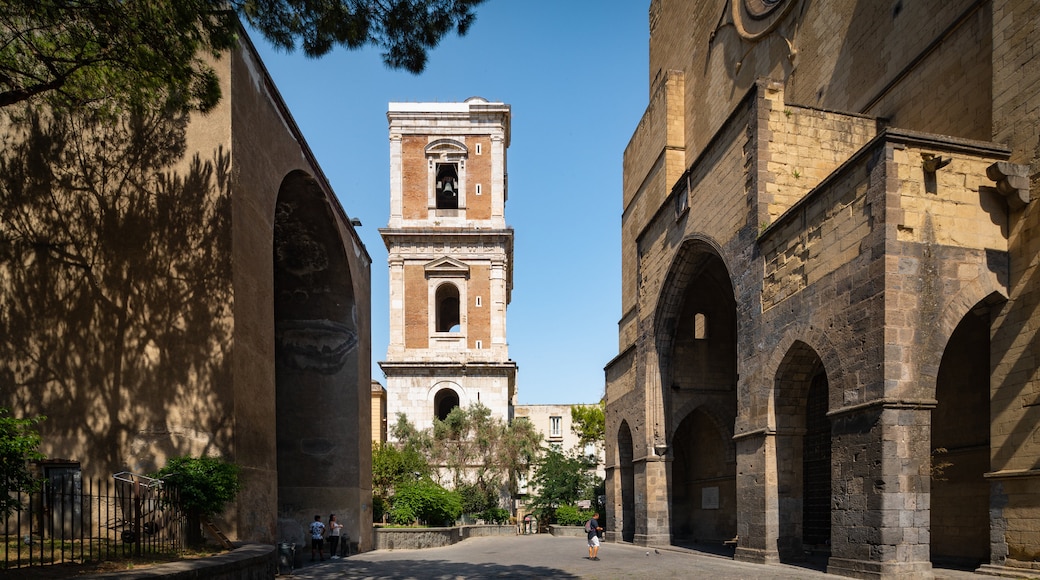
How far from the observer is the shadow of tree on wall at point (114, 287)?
37.0 feet

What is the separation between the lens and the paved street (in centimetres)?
1243

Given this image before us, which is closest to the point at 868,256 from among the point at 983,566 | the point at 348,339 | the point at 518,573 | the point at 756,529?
the point at 983,566

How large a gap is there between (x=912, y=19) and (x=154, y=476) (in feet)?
51.7

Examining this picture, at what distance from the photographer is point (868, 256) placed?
11453mm

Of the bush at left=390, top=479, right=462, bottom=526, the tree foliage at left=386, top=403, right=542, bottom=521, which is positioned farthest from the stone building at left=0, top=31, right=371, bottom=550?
the tree foliage at left=386, top=403, right=542, bottom=521

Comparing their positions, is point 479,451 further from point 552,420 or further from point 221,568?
point 221,568

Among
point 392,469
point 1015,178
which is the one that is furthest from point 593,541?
point 392,469

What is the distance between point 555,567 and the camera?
47.3 feet

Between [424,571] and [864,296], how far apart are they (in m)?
8.80

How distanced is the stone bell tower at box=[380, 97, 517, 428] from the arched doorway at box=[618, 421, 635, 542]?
53.2 feet

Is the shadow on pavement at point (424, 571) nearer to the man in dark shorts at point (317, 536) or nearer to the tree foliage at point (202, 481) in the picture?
the man in dark shorts at point (317, 536)

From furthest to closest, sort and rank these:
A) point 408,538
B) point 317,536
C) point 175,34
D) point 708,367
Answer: point 408,538 < point 708,367 < point 317,536 < point 175,34

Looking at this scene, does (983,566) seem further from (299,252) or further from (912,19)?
(299,252)

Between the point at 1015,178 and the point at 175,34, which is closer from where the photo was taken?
the point at 175,34
